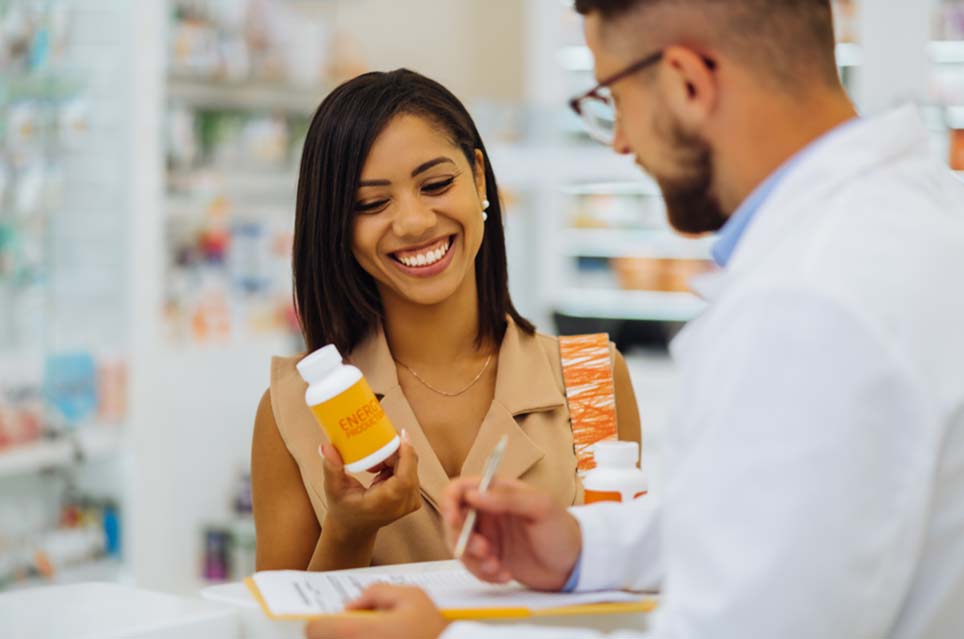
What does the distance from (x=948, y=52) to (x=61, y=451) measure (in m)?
5.86

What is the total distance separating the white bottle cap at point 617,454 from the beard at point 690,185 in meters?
0.43

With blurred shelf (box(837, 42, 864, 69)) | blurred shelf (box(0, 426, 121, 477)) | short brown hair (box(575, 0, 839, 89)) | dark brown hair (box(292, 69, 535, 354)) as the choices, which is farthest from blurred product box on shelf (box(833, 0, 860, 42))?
short brown hair (box(575, 0, 839, 89))

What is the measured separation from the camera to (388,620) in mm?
1358

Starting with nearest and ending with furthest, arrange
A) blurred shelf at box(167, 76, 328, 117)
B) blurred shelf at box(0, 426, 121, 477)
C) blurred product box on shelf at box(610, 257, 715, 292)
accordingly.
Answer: blurred shelf at box(0, 426, 121, 477)
blurred shelf at box(167, 76, 328, 117)
blurred product box on shelf at box(610, 257, 715, 292)

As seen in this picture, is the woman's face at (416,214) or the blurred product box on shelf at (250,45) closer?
the woman's face at (416,214)

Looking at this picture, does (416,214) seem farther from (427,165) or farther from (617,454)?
(617,454)

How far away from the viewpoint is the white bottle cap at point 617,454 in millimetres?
1742

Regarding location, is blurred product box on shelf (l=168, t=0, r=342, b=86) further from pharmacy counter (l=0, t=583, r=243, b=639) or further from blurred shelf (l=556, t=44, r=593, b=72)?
pharmacy counter (l=0, t=583, r=243, b=639)

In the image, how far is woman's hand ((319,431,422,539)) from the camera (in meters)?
1.71

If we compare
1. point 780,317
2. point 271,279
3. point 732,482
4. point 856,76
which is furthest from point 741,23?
point 856,76

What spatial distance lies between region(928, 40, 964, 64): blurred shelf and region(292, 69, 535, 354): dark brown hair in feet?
21.2

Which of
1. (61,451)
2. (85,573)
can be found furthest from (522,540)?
(85,573)

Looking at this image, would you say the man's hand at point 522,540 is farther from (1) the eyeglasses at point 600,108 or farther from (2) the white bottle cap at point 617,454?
(1) the eyeglasses at point 600,108

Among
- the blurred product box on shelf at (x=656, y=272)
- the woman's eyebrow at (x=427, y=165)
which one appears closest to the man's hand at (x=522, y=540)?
the woman's eyebrow at (x=427, y=165)
